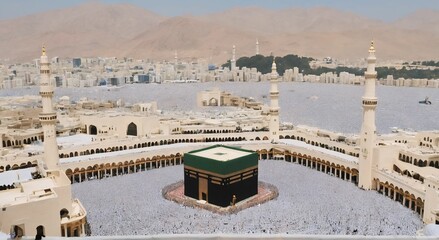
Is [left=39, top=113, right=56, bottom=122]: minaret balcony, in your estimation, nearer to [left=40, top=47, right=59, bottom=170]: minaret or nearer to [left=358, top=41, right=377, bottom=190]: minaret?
[left=40, top=47, right=59, bottom=170]: minaret

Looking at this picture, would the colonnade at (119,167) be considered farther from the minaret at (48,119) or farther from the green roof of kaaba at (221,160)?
the green roof of kaaba at (221,160)

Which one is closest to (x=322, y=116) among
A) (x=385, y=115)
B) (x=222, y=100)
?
(x=385, y=115)

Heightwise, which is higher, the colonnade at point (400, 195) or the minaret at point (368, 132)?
the minaret at point (368, 132)

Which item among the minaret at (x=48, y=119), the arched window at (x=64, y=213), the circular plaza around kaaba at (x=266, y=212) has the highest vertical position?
the minaret at (x=48, y=119)

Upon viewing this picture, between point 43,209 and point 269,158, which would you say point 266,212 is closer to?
point 43,209

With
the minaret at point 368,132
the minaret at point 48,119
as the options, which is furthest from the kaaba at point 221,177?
the minaret at point 48,119

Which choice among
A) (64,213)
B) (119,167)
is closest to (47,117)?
(119,167)

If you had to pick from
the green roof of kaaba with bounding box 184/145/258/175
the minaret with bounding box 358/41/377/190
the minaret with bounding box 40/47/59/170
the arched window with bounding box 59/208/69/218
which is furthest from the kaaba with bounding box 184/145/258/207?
the minaret with bounding box 40/47/59/170
